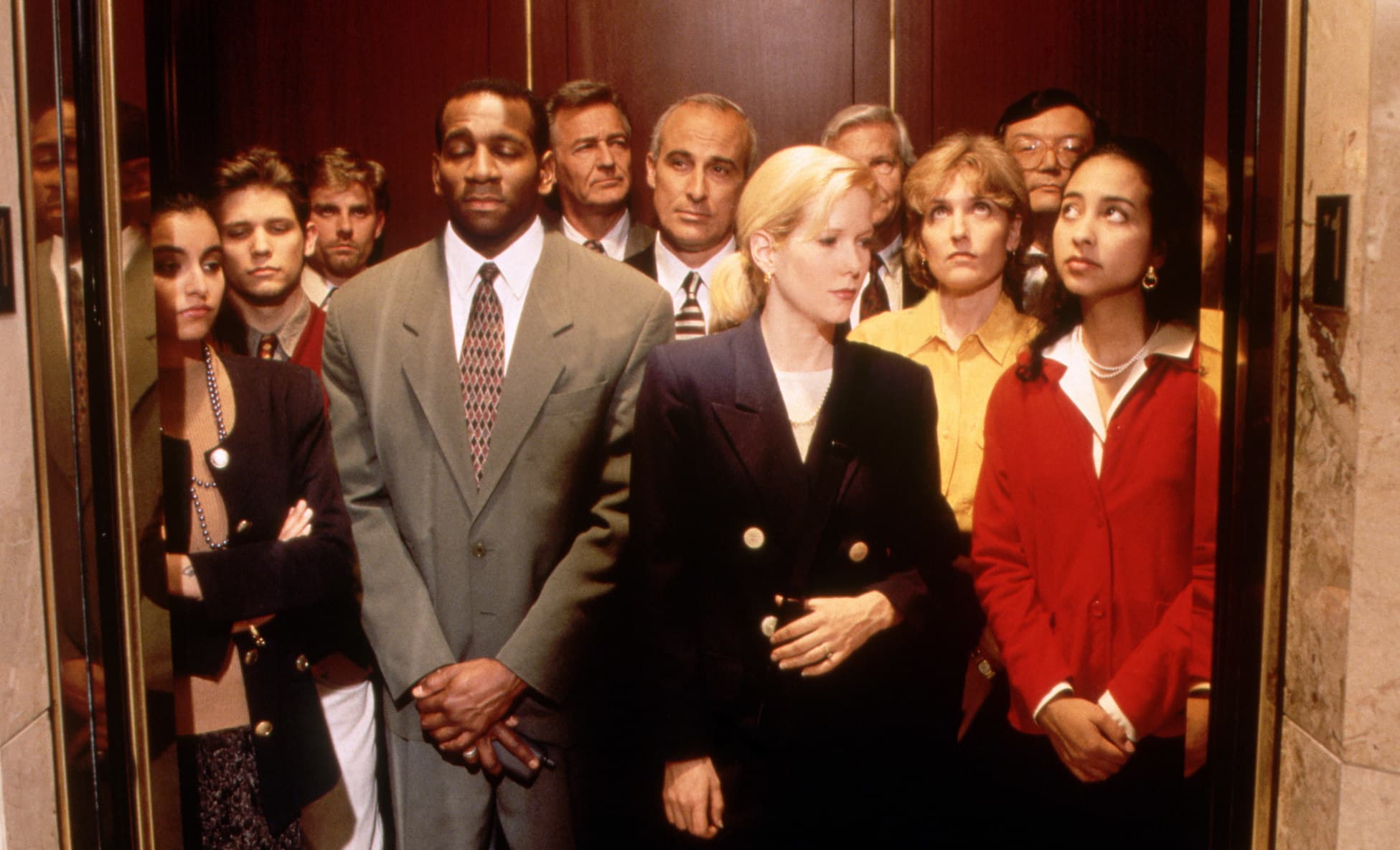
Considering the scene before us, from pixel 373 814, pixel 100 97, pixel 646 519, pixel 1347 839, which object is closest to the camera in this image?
pixel 1347 839

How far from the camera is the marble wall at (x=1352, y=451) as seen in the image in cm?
147

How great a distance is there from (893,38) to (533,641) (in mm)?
1253

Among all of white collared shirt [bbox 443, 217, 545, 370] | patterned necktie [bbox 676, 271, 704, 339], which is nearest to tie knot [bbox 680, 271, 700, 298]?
patterned necktie [bbox 676, 271, 704, 339]

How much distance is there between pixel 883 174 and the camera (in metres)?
1.77

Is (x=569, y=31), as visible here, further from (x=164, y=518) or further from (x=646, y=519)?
(x=164, y=518)

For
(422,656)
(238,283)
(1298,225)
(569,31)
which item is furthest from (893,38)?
(422,656)

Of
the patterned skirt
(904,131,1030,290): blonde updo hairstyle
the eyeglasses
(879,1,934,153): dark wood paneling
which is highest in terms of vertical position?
(879,1,934,153): dark wood paneling

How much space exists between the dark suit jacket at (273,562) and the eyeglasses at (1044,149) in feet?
4.37

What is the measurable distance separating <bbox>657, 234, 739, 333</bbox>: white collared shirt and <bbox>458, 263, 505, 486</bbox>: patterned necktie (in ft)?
0.98

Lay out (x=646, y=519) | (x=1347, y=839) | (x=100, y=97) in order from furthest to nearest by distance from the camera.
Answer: (x=646, y=519)
(x=100, y=97)
(x=1347, y=839)

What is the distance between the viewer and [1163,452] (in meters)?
1.78

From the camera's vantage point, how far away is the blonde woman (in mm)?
1733

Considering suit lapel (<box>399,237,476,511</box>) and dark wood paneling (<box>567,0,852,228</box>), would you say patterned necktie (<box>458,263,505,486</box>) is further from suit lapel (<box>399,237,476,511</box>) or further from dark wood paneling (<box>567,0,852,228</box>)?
dark wood paneling (<box>567,0,852,228</box>)

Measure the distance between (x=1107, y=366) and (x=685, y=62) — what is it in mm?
937
